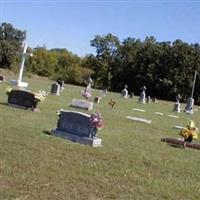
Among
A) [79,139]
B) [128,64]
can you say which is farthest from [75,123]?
[128,64]

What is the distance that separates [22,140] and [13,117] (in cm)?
434

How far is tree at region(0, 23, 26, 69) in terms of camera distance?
84750mm

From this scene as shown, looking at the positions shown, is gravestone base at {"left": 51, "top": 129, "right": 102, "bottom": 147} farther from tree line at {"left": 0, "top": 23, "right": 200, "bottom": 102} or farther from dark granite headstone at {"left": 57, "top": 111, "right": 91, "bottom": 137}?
tree line at {"left": 0, "top": 23, "right": 200, "bottom": 102}

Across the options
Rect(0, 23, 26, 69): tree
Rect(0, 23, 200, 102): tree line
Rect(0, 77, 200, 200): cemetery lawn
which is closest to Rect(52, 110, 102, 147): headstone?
Rect(0, 77, 200, 200): cemetery lawn

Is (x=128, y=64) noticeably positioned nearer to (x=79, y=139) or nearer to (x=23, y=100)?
(x=23, y=100)

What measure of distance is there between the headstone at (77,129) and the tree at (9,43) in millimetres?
69971

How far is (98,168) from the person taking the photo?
31.9ft

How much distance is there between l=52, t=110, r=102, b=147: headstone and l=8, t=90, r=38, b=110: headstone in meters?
5.79

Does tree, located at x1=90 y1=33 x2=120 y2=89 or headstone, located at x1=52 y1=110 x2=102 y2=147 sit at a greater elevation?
tree, located at x1=90 y1=33 x2=120 y2=89

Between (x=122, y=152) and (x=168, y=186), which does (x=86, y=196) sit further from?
(x=122, y=152)

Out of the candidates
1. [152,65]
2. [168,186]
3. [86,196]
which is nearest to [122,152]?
[168,186]

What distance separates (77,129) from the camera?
12812 millimetres

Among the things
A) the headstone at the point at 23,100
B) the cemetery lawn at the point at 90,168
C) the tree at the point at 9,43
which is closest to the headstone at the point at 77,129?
the cemetery lawn at the point at 90,168

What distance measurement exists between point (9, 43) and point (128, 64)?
70.2 feet
